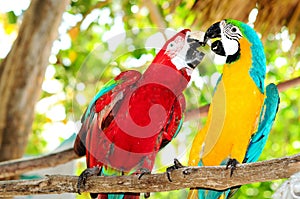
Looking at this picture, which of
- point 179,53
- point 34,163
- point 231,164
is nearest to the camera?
point 231,164

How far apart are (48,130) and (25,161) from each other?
50.9 inches

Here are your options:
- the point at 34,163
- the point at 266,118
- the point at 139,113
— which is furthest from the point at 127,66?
the point at 34,163

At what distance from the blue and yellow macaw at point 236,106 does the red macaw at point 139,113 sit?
66mm

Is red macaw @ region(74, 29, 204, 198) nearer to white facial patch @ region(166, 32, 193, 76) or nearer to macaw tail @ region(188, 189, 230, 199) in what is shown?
white facial patch @ region(166, 32, 193, 76)

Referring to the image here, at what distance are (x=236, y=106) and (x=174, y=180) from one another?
0.71ft

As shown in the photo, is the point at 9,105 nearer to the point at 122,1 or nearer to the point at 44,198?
the point at 44,198

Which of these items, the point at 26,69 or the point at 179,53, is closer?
the point at 179,53

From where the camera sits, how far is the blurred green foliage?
1.21 meters

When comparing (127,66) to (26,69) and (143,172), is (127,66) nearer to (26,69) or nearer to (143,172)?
(143,172)

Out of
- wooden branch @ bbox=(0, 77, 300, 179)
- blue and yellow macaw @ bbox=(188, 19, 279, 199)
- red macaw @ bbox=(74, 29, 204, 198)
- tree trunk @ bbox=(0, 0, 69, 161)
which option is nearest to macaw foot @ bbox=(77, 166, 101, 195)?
red macaw @ bbox=(74, 29, 204, 198)

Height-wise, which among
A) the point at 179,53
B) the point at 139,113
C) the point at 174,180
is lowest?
the point at 174,180

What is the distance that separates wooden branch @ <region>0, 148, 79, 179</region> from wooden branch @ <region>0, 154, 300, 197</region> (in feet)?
1.64

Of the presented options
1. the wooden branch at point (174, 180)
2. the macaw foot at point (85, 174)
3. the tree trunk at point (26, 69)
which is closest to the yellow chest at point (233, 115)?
the wooden branch at point (174, 180)

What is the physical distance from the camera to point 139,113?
47.6 inches
